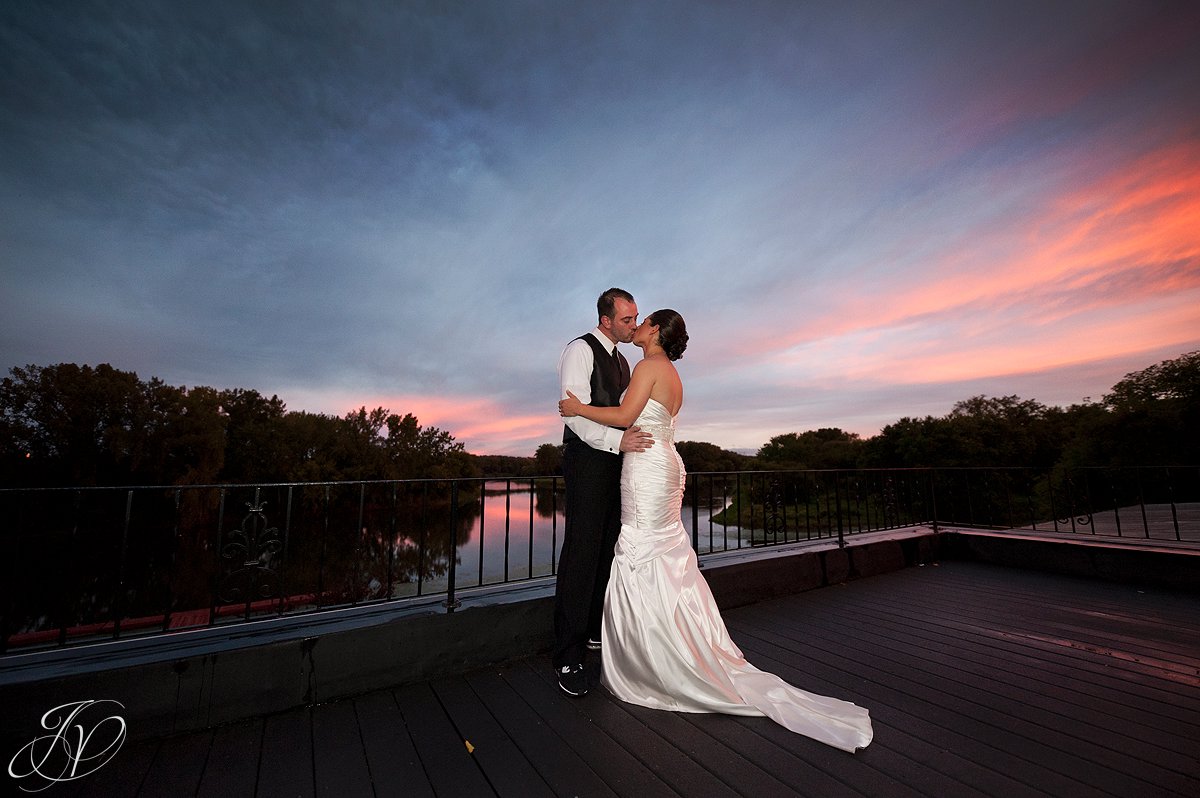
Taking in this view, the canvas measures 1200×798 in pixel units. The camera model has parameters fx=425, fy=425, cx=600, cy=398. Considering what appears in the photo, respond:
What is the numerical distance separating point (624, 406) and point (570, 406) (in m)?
0.27

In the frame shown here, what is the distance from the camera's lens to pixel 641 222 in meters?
7.97

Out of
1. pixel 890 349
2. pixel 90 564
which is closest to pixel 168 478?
pixel 90 564

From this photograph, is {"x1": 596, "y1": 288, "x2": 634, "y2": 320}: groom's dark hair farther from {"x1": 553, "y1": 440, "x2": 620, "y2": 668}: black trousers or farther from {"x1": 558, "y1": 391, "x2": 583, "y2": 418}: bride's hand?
{"x1": 553, "y1": 440, "x2": 620, "y2": 668}: black trousers

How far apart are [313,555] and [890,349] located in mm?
46152

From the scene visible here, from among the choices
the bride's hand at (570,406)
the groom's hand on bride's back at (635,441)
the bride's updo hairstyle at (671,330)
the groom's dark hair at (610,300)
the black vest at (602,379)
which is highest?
the groom's dark hair at (610,300)

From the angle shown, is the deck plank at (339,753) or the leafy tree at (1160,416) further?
the leafy tree at (1160,416)

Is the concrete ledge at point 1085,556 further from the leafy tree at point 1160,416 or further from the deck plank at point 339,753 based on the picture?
the leafy tree at point 1160,416

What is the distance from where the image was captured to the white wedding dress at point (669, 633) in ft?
5.56

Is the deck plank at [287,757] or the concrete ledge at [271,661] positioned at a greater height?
the concrete ledge at [271,661]

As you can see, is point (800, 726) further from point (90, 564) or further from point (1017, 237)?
point (90, 564)

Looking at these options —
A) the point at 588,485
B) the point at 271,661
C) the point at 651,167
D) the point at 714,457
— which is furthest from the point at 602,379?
the point at 714,457

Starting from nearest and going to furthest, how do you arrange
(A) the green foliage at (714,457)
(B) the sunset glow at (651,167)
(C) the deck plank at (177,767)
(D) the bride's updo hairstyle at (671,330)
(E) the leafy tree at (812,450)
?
(C) the deck plank at (177,767) → (D) the bride's updo hairstyle at (671,330) → (B) the sunset glow at (651,167) → (E) the leafy tree at (812,450) → (A) the green foliage at (714,457)

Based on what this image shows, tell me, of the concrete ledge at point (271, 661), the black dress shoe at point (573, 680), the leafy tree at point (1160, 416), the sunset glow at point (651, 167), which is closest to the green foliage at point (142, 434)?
the sunset glow at point (651, 167)

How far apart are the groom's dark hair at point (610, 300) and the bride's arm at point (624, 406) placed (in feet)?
1.04
